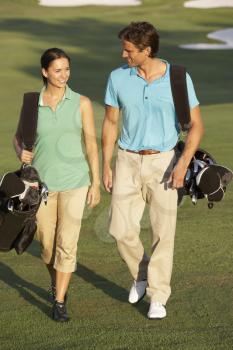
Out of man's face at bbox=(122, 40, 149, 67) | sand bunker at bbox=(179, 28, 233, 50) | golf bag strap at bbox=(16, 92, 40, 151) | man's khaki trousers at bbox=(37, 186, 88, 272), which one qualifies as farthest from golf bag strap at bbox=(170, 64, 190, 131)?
sand bunker at bbox=(179, 28, 233, 50)

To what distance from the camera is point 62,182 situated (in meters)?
7.65

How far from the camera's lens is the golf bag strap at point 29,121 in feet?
24.7

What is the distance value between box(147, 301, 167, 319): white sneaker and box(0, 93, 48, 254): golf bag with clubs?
3.31 ft

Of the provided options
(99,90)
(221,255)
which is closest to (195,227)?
(221,255)

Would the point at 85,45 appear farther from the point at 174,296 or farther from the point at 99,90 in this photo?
the point at 174,296

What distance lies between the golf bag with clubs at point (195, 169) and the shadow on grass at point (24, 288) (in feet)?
4.40

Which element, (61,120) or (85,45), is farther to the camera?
(85,45)

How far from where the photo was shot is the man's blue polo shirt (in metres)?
7.52

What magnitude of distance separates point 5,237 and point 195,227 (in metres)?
3.61

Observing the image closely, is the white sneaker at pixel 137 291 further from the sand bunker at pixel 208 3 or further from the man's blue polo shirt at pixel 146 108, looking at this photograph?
the sand bunker at pixel 208 3

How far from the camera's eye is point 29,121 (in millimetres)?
7551

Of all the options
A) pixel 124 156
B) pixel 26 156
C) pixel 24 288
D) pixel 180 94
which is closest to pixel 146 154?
pixel 124 156

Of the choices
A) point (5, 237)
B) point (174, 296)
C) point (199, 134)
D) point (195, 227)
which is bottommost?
point (195, 227)

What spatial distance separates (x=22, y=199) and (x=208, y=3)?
133 feet
